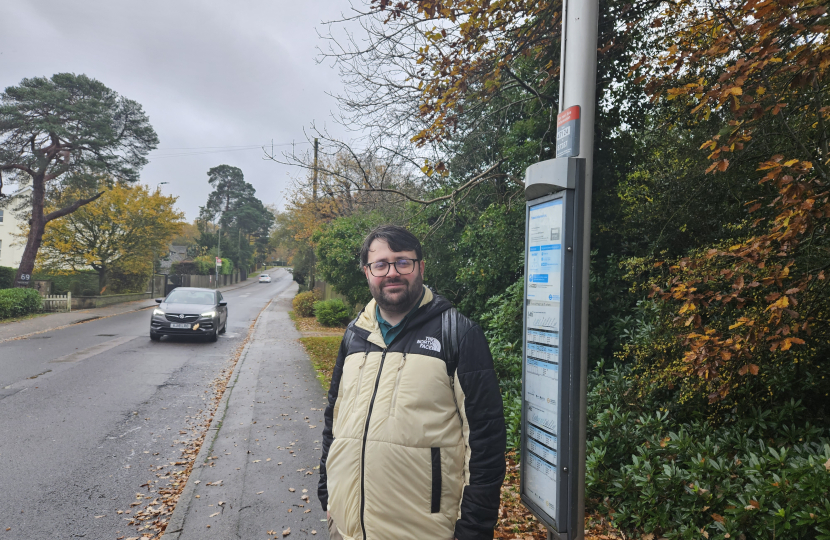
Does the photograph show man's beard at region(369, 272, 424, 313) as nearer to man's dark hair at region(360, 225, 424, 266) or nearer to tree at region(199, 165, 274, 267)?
man's dark hair at region(360, 225, 424, 266)

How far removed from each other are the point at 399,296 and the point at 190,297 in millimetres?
15555

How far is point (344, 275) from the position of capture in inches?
620

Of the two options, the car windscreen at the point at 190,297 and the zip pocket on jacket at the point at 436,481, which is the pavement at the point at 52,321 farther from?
the zip pocket on jacket at the point at 436,481

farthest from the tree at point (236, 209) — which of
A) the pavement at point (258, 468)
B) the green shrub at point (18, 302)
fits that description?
the pavement at point (258, 468)

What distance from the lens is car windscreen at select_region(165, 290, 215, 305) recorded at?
1555 cm

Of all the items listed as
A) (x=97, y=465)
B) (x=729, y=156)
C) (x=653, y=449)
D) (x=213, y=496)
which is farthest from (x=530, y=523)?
(x=97, y=465)

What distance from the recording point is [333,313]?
2008 centimetres

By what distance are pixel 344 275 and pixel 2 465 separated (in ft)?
36.3

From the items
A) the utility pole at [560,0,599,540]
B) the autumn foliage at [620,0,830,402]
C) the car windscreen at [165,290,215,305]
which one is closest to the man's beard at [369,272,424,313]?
the utility pole at [560,0,599,540]

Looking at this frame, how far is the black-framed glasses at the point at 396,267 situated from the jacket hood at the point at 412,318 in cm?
14

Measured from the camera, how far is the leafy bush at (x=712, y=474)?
2.71 metres

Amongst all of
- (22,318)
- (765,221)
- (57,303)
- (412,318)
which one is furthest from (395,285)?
(57,303)

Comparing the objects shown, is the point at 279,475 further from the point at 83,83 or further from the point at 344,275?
the point at 83,83

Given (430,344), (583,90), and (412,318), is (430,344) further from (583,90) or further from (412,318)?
(583,90)
